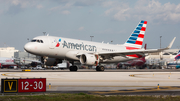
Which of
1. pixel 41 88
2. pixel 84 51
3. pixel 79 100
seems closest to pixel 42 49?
pixel 84 51

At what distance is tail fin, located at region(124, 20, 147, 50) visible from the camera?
2024 inches

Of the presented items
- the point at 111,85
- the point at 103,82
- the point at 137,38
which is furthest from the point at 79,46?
the point at 111,85

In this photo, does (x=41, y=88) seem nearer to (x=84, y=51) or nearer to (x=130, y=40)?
(x=84, y=51)

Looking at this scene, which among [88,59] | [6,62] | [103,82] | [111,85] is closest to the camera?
[111,85]

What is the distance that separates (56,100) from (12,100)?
1.89m

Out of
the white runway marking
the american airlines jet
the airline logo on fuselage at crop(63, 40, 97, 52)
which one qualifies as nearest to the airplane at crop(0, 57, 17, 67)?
the american airlines jet

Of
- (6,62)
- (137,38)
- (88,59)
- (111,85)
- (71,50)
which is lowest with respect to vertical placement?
(111,85)

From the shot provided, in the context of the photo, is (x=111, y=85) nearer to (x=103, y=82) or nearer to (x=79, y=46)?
(x=103, y=82)

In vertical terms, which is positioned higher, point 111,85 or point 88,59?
point 88,59

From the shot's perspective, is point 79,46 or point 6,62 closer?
point 79,46

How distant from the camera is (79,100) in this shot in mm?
11164

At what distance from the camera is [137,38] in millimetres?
51562

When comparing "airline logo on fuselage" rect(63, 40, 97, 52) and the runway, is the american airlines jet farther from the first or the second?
the runway

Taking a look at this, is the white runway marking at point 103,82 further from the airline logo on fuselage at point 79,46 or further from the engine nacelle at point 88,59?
the airline logo on fuselage at point 79,46
